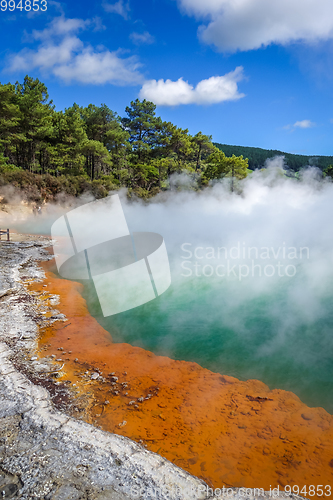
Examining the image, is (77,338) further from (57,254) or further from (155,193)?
(155,193)

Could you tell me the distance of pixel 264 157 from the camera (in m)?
68.1

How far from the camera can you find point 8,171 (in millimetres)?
20234

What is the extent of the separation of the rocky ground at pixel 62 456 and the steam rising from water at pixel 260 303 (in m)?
2.04

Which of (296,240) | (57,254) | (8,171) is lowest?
(57,254)

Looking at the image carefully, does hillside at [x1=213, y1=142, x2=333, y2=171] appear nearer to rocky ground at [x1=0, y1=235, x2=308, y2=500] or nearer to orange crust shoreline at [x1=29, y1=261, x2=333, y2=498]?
orange crust shoreline at [x1=29, y1=261, x2=333, y2=498]

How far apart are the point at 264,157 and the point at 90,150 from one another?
55.6 meters

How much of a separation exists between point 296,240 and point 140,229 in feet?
31.1

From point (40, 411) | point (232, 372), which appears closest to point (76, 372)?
point (40, 411)

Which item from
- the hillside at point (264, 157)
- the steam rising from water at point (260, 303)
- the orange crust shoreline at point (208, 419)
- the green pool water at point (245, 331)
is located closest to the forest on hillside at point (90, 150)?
the steam rising from water at point (260, 303)

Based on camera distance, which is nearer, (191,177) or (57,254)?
(57,254)

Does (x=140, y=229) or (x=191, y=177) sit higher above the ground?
(x=191, y=177)

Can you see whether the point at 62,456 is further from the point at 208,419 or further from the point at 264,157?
Answer: the point at 264,157

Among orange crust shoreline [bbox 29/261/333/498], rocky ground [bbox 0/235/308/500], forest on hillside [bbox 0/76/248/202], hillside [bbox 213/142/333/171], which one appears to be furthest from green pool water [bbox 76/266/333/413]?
hillside [bbox 213/142/333/171]

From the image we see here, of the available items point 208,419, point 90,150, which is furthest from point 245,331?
point 90,150
